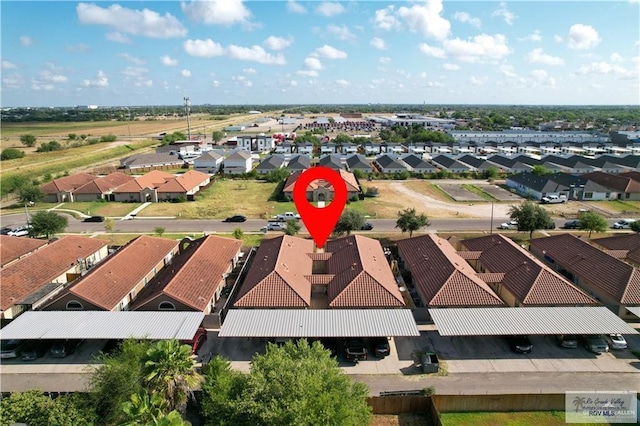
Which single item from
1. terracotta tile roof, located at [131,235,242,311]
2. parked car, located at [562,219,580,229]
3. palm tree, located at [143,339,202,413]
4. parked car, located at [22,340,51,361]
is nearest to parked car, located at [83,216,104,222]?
terracotta tile roof, located at [131,235,242,311]

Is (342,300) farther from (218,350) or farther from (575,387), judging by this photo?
(575,387)

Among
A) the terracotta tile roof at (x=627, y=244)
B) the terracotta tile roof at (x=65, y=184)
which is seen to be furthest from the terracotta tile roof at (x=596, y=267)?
the terracotta tile roof at (x=65, y=184)

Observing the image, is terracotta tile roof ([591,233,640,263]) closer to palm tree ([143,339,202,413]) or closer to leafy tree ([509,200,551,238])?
leafy tree ([509,200,551,238])

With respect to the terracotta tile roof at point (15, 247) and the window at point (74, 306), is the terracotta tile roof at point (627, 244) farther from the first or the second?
the terracotta tile roof at point (15, 247)

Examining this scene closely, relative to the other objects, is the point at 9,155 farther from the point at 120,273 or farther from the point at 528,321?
the point at 528,321

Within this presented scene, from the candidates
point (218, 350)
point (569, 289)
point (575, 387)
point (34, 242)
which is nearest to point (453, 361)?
point (575, 387)

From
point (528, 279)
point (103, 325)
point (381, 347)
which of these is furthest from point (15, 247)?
point (528, 279)
